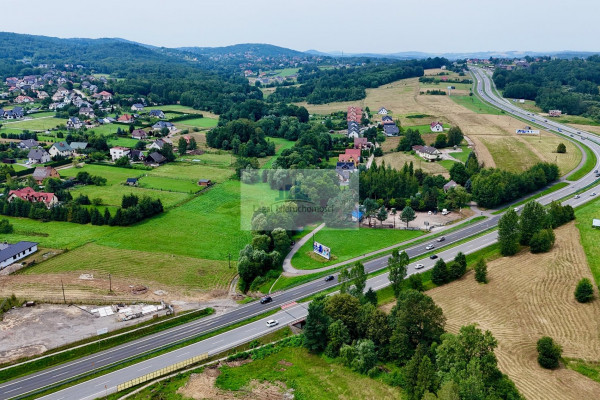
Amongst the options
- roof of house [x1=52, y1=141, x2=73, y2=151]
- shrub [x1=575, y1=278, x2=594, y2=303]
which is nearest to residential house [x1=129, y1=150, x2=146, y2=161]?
roof of house [x1=52, y1=141, x2=73, y2=151]

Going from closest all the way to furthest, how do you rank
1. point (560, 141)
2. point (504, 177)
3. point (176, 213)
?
1. point (176, 213)
2. point (504, 177)
3. point (560, 141)

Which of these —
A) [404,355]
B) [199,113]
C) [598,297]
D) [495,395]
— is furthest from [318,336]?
[199,113]

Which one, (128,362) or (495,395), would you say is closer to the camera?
(495,395)

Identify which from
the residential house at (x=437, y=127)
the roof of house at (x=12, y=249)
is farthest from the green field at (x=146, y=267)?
the residential house at (x=437, y=127)

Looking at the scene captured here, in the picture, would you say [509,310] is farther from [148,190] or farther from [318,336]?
[148,190]

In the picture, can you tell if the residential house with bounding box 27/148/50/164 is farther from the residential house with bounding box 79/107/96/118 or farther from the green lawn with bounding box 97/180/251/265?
the residential house with bounding box 79/107/96/118

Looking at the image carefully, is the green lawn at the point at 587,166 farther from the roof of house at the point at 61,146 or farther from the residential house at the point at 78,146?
the roof of house at the point at 61,146
